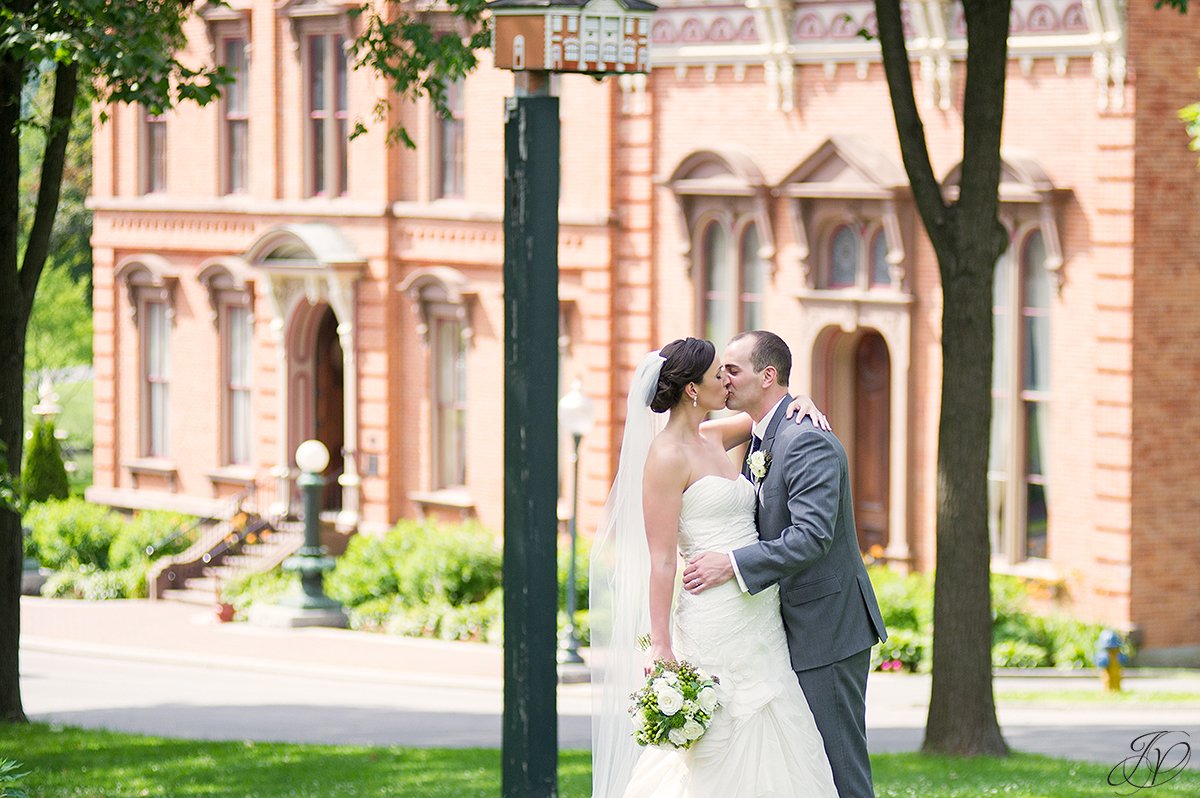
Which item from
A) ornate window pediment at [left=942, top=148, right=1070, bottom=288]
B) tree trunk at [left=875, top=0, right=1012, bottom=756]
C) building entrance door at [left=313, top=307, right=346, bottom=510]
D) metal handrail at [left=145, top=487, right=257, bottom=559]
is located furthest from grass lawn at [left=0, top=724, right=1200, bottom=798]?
building entrance door at [left=313, top=307, right=346, bottom=510]

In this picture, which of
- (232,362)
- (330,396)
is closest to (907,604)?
(330,396)

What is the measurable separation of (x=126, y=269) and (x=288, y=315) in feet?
13.9

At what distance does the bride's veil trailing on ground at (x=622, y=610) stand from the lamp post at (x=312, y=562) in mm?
17205

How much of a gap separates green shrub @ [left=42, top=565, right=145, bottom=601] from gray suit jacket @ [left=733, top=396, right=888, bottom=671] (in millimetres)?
23301

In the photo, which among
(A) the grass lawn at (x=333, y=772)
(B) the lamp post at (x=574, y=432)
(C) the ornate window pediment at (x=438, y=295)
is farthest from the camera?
(C) the ornate window pediment at (x=438, y=295)

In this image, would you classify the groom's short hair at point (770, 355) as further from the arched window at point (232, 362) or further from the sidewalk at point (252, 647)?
the arched window at point (232, 362)

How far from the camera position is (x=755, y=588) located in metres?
7.81

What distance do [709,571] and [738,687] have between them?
50cm

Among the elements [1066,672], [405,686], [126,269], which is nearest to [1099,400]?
[1066,672]

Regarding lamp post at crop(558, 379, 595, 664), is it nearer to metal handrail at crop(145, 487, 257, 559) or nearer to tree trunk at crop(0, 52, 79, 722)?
tree trunk at crop(0, 52, 79, 722)

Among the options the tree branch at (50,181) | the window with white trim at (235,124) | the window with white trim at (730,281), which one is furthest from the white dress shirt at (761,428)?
the window with white trim at (235,124)

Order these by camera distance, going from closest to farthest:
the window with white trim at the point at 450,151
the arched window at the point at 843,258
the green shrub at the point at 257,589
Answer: the arched window at the point at 843,258
the green shrub at the point at 257,589
the window with white trim at the point at 450,151

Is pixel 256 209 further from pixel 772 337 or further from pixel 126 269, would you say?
pixel 772 337

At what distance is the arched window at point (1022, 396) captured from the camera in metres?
21.7
